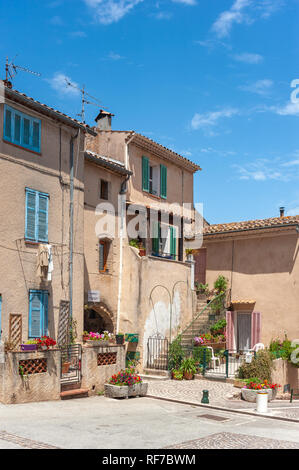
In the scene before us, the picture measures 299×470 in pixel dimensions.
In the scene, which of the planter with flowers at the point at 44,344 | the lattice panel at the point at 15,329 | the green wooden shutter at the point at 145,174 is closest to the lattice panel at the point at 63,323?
the lattice panel at the point at 15,329

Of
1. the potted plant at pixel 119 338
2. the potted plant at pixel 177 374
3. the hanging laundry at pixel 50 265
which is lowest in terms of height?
the potted plant at pixel 177 374

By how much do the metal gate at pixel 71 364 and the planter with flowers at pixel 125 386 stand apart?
1.02m

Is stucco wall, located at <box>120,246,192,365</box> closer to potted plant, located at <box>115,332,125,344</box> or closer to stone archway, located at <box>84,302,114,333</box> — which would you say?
stone archway, located at <box>84,302,114,333</box>

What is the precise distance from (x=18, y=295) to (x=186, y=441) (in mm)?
7589

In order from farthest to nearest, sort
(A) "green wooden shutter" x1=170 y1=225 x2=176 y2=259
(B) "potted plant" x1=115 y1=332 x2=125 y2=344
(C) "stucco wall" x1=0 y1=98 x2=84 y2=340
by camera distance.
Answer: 1. (A) "green wooden shutter" x1=170 y1=225 x2=176 y2=259
2. (B) "potted plant" x1=115 y1=332 x2=125 y2=344
3. (C) "stucco wall" x1=0 y1=98 x2=84 y2=340

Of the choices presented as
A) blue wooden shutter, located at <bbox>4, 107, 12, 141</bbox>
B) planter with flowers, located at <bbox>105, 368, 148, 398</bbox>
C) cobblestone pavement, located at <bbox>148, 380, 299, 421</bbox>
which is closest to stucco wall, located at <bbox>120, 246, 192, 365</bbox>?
cobblestone pavement, located at <bbox>148, 380, 299, 421</bbox>

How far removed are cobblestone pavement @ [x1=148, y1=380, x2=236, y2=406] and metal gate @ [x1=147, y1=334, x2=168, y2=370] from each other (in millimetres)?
1371

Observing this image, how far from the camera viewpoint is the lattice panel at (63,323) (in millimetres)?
17766

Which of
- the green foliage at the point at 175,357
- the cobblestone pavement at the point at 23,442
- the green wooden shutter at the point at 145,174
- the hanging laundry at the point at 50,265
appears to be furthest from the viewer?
the green wooden shutter at the point at 145,174

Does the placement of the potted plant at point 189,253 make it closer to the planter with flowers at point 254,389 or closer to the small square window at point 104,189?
the small square window at point 104,189

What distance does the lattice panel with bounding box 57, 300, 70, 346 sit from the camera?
17.8 metres

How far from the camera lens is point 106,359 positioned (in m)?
17.2

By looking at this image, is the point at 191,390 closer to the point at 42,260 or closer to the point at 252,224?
the point at 42,260

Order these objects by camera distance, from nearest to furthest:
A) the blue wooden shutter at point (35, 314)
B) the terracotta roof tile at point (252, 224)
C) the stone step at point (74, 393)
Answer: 1. the stone step at point (74, 393)
2. the blue wooden shutter at point (35, 314)
3. the terracotta roof tile at point (252, 224)
